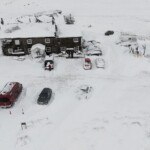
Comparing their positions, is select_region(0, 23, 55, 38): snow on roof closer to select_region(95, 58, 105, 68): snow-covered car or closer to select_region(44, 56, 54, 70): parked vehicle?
select_region(44, 56, 54, 70): parked vehicle

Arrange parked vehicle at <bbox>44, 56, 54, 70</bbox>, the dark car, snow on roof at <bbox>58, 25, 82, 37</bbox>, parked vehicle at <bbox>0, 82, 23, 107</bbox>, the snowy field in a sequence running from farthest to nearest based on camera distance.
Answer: snow on roof at <bbox>58, 25, 82, 37</bbox>
parked vehicle at <bbox>44, 56, 54, 70</bbox>
the dark car
parked vehicle at <bbox>0, 82, 23, 107</bbox>
the snowy field

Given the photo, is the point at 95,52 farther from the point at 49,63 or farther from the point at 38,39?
the point at 38,39

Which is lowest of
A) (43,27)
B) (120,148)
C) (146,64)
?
(120,148)

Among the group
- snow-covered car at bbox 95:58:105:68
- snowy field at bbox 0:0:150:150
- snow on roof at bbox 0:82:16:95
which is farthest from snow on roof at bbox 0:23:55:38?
snow on roof at bbox 0:82:16:95

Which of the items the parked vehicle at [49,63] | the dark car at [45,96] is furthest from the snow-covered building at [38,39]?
the dark car at [45,96]

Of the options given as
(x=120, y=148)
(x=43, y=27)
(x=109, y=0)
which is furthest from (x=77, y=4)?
(x=120, y=148)

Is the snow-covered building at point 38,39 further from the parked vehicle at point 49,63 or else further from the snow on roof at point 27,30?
the parked vehicle at point 49,63

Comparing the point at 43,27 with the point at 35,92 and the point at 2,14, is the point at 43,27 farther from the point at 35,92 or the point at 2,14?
the point at 2,14
